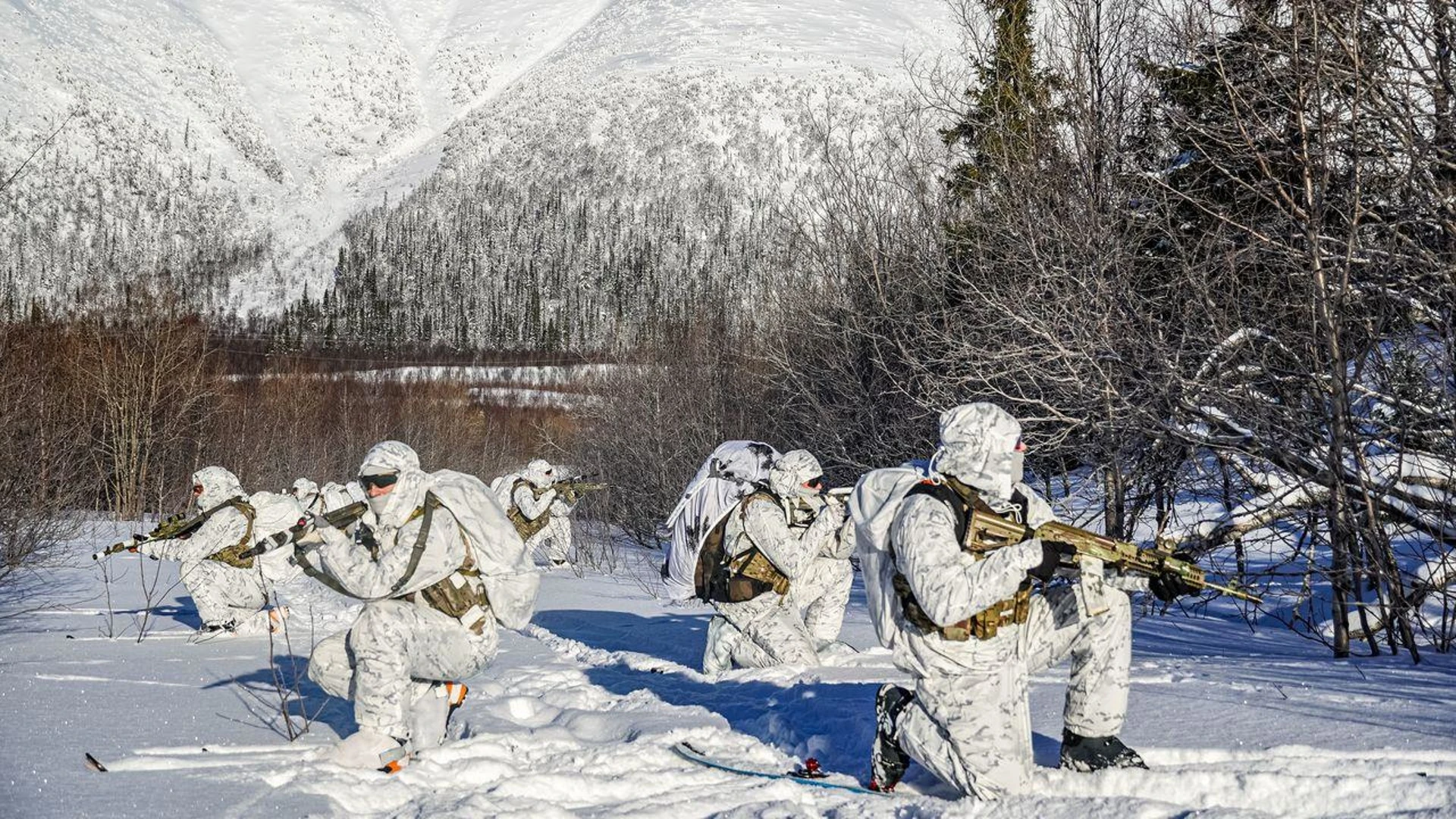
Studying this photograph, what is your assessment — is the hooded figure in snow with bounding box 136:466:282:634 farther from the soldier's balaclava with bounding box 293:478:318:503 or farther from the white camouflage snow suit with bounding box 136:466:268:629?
the soldier's balaclava with bounding box 293:478:318:503

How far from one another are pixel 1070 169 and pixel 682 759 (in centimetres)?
951

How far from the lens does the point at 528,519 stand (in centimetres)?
1844

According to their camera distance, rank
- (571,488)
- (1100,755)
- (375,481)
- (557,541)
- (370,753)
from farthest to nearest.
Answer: (557,541) < (571,488) < (375,481) < (370,753) < (1100,755)

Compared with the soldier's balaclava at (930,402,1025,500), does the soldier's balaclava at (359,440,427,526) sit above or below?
below

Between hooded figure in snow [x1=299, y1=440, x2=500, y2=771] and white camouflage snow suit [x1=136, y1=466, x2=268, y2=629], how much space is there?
16.9 feet

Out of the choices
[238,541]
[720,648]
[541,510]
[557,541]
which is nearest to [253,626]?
[238,541]

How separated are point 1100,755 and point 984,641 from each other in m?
0.73

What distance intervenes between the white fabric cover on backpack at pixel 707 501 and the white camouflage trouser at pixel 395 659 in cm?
288

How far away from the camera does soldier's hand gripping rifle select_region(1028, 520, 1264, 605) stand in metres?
4.71

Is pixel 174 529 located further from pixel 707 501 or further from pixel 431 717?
pixel 431 717

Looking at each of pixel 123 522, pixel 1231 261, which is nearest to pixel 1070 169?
pixel 1231 261

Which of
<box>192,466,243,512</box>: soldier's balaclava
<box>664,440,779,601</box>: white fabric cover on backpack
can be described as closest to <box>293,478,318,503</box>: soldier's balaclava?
<box>192,466,243,512</box>: soldier's balaclava

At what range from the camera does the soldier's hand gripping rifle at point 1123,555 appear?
185 inches

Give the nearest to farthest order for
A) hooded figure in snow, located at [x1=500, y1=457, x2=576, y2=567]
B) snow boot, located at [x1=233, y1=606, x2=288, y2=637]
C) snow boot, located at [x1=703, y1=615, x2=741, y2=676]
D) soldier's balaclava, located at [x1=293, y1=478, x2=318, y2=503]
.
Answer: snow boot, located at [x1=703, y1=615, x2=741, y2=676] → snow boot, located at [x1=233, y1=606, x2=288, y2=637] → soldier's balaclava, located at [x1=293, y1=478, x2=318, y2=503] → hooded figure in snow, located at [x1=500, y1=457, x2=576, y2=567]
